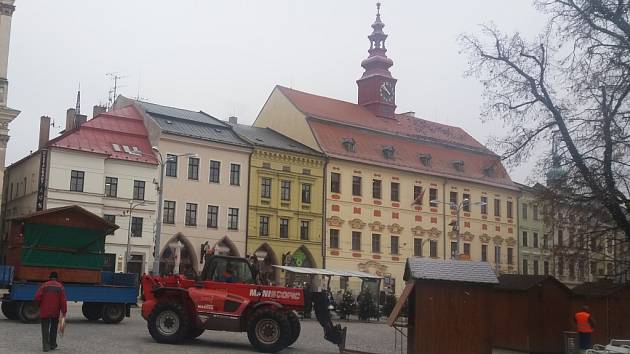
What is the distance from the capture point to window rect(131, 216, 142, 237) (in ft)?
148

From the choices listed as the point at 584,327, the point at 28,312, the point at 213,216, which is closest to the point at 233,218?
the point at 213,216

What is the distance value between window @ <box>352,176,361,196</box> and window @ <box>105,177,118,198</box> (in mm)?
17104

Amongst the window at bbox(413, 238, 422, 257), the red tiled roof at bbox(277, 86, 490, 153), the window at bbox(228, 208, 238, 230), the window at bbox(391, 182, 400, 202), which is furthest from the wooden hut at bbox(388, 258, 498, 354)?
the window at bbox(413, 238, 422, 257)

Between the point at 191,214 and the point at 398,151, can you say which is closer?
the point at 191,214

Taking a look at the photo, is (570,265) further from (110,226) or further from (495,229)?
(495,229)

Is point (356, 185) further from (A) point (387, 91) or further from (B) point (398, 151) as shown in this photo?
(A) point (387, 91)

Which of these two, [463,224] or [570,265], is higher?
[463,224]

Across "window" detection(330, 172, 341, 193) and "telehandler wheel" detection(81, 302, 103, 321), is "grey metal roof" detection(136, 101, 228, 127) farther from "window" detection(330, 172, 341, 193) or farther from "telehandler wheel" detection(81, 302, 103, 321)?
"telehandler wheel" detection(81, 302, 103, 321)

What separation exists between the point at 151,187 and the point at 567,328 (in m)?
29.9

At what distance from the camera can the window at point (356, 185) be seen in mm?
54034

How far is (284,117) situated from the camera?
56.8 metres

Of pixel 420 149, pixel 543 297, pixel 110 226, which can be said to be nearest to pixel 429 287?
pixel 543 297

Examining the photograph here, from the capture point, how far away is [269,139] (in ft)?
175

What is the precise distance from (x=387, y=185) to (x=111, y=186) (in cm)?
2056
